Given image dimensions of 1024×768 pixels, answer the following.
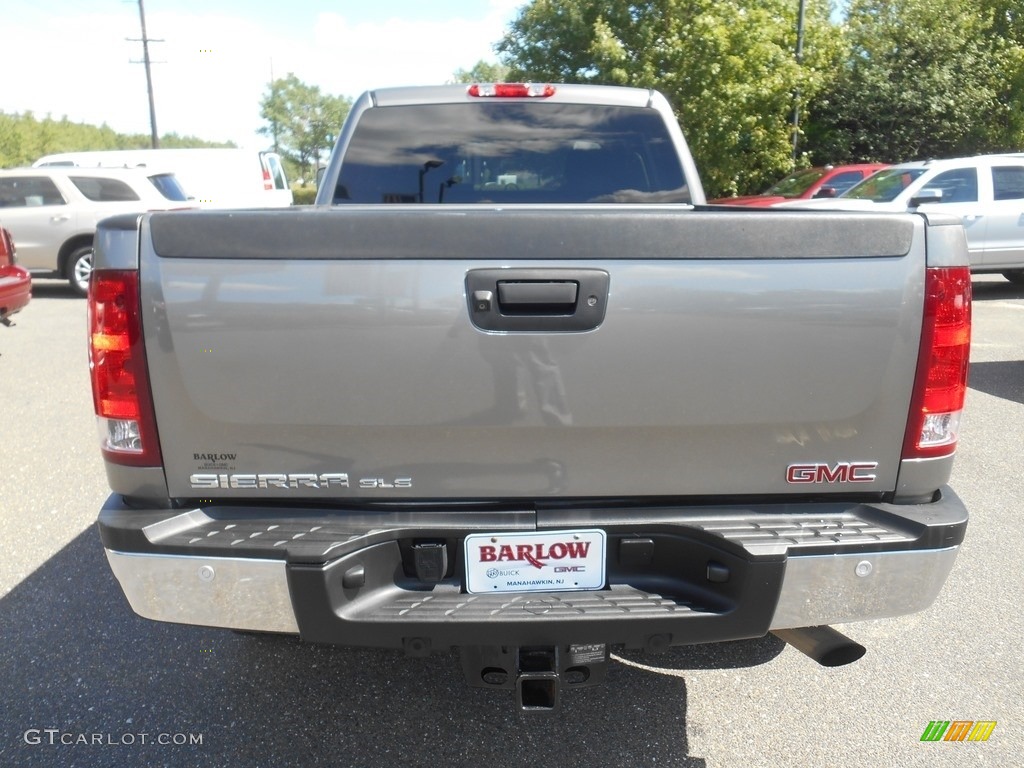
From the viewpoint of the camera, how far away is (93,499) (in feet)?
15.4

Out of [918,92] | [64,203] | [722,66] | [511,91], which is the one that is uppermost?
[722,66]

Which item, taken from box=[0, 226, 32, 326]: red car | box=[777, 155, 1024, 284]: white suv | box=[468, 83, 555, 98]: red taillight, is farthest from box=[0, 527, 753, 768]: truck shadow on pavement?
box=[777, 155, 1024, 284]: white suv

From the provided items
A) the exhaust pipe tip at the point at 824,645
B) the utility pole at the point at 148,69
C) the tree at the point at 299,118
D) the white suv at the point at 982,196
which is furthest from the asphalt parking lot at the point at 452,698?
the tree at the point at 299,118

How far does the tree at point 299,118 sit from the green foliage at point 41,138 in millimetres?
11915

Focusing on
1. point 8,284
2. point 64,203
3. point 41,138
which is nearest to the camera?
point 8,284

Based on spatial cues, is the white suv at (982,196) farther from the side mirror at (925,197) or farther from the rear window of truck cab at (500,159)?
the rear window of truck cab at (500,159)

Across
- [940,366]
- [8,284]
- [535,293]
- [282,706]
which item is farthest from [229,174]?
[940,366]

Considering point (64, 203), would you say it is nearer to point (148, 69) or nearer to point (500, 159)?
point (500, 159)

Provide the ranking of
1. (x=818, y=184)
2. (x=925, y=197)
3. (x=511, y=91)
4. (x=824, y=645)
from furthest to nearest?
(x=818, y=184) < (x=925, y=197) < (x=511, y=91) < (x=824, y=645)

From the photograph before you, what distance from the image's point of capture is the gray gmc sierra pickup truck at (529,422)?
79.6 inches

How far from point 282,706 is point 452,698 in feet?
1.87

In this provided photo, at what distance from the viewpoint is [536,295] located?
2.02m

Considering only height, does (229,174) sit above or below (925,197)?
above

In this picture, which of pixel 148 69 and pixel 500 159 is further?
pixel 148 69
